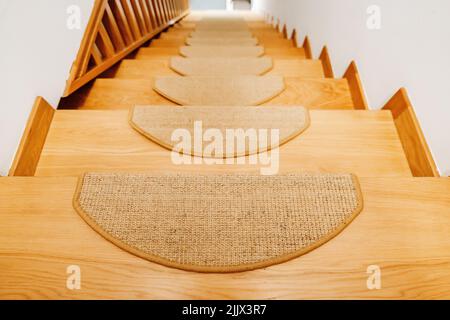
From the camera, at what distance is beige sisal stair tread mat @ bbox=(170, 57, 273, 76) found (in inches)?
61.7

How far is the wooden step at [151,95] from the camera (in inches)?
47.0

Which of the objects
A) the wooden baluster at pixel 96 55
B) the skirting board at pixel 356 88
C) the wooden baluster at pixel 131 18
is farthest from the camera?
the wooden baluster at pixel 131 18

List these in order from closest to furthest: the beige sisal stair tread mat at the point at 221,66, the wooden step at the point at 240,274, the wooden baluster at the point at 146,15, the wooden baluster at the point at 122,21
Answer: the wooden step at the point at 240,274 < the beige sisal stair tread mat at the point at 221,66 < the wooden baluster at the point at 122,21 < the wooden baluster at the point at 146,15

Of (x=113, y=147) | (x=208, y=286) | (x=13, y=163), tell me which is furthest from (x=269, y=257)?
(x=13, y=163)

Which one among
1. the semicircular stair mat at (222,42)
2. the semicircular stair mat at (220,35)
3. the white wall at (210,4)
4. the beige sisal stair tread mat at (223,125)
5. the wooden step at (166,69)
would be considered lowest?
the white wall at (210,4)

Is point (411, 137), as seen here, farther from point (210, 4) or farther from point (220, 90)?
point (210, 4)

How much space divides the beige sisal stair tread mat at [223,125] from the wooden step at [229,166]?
0.11 feet

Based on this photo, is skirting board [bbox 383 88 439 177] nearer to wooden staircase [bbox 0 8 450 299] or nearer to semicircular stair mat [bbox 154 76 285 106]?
wooden staircase [bbox 0 8 450 299]

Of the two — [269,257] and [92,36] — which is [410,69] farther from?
[92,36]

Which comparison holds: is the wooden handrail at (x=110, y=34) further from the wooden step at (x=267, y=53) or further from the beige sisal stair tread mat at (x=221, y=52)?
the beige sisal stair tread mat at (x=221, y=52)

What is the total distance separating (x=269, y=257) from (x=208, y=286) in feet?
0.48

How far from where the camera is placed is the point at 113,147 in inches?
34.4

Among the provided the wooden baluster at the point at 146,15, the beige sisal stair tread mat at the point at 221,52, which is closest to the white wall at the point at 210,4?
the wooden baluster at the point at 146,15

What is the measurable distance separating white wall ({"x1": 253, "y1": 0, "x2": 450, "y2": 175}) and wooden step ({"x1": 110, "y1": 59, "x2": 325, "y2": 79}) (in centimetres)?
16
